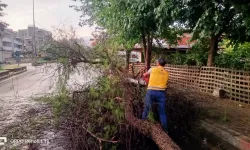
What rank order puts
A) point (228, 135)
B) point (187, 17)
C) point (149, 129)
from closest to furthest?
1. point (149, 129)
2. point (228, 135)
3. point (187, 17)

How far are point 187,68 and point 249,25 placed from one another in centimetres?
651

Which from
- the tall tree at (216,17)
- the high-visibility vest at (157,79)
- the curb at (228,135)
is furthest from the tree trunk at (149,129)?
the tall tree at (216,17)

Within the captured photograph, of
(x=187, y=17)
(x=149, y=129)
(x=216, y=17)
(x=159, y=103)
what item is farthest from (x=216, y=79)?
(x=149, y=129)

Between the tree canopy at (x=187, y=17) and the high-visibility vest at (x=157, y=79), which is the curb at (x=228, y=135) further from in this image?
the tree canopy at (x=187, y=17)

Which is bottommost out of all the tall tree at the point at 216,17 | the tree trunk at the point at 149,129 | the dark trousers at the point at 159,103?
the tree trunk at the point at 149,129

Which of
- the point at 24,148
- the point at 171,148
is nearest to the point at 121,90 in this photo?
the point at 171,148

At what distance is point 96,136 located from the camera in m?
5.02

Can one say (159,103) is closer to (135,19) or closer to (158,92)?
(158,92)

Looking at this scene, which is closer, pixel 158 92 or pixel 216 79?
pixel 158 92

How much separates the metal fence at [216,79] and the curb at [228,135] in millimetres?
2878

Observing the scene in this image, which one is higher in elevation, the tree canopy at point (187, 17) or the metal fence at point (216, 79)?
the tree canopy at point (187, 17)

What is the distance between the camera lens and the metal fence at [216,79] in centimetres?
851

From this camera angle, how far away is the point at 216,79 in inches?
403

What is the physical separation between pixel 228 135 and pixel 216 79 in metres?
5.17
